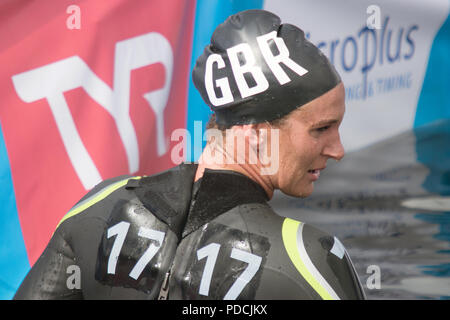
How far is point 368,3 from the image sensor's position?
566 centimetres

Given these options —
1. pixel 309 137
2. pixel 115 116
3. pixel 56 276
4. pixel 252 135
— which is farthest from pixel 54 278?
pixel 115 116

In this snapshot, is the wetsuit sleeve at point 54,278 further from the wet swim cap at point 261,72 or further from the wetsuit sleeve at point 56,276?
the wet swim cap at point 261,72

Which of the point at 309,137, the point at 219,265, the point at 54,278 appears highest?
the point at 309,137

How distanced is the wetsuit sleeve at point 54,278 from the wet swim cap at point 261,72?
678 millimetres

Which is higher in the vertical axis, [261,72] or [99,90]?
[261,72]

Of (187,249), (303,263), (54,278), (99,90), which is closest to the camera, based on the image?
(303,263)

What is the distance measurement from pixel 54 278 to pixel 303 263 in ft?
2.68

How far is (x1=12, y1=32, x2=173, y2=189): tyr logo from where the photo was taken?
3.91 metres

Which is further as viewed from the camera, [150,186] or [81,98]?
[81,98]

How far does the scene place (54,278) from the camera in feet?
7.47

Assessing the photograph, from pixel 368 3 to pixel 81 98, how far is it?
2.71 meters

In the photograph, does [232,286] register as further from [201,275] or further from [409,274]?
[409,274]

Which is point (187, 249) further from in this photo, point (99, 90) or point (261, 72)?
point (99, 90)
